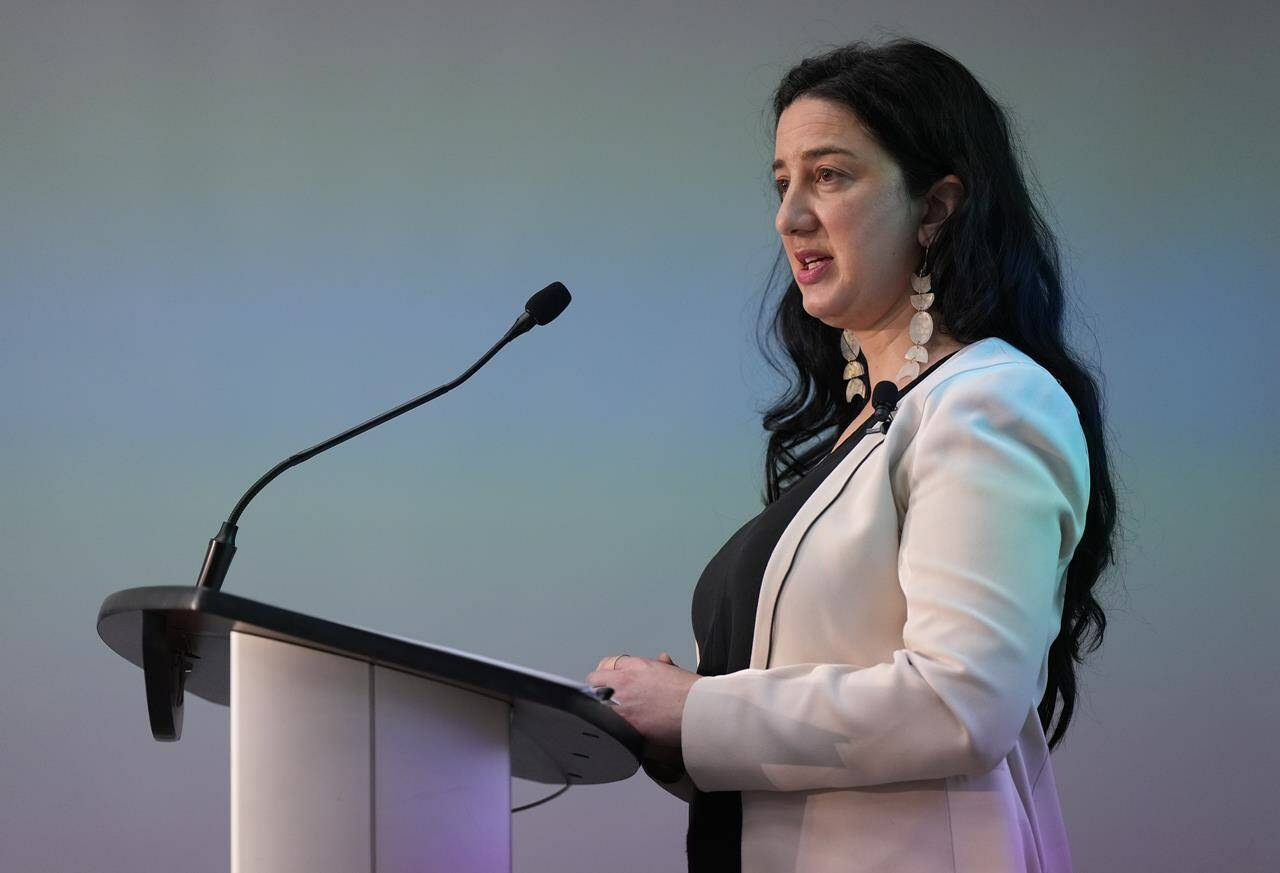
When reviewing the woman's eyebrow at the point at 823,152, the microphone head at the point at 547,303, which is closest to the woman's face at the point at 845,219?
the woman's eyebrow at the point at 823,152

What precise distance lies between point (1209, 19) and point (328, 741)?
2.63 meters

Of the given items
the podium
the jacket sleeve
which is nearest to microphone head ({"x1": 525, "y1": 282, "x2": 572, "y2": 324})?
the jacket sleeve

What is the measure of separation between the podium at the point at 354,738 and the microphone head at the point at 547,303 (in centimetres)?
61

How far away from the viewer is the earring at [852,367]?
185 centimetres

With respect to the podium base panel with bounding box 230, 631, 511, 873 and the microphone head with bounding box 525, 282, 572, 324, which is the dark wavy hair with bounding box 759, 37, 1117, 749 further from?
the podium base panel with bounding box 230, 631, 511, 873

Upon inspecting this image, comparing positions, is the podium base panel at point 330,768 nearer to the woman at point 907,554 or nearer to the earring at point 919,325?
the woman at point 907,554

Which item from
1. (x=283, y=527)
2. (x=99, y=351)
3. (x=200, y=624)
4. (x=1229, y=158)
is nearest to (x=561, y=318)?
(x=283, y=527)

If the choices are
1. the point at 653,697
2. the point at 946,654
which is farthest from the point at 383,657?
the point at 946,654

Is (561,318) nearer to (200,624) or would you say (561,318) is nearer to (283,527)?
(283,527)

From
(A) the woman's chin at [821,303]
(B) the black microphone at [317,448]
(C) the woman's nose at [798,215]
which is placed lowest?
(B) the black microphone at [317,448]

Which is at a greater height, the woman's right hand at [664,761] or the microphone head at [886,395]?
the microphone head at [886,395]

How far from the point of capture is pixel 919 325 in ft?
5.37

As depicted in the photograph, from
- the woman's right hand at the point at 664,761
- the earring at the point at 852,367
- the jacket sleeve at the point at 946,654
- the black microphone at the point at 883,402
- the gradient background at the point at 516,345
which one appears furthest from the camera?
the gradient background at the point at 516,345

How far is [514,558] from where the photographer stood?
285 cm
